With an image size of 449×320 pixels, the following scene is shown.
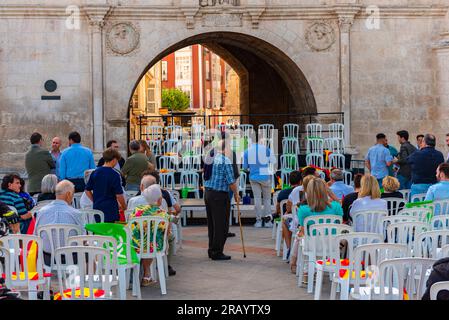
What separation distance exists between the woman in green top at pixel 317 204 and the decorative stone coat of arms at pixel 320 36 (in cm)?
1169

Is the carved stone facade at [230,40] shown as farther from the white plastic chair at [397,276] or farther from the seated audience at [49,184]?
the white plastic chair at [397,276]

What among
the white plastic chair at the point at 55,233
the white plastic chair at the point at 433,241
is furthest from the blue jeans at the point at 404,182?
the white plastic chair at the point at 55,233

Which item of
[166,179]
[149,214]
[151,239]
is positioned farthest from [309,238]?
[166,179]

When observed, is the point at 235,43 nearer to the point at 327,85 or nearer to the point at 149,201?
the point at 327,85

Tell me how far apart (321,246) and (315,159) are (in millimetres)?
11170

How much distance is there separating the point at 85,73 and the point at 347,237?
539 inches

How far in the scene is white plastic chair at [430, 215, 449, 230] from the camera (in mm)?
9789

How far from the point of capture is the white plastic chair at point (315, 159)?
67.1ft

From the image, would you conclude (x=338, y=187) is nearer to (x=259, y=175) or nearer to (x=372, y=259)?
(x=259, y=175)

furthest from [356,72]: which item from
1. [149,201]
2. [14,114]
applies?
[149,201]

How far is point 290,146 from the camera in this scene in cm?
2223

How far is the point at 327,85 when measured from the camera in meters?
21.8

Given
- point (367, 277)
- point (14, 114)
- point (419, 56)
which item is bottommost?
point (367, 277)
